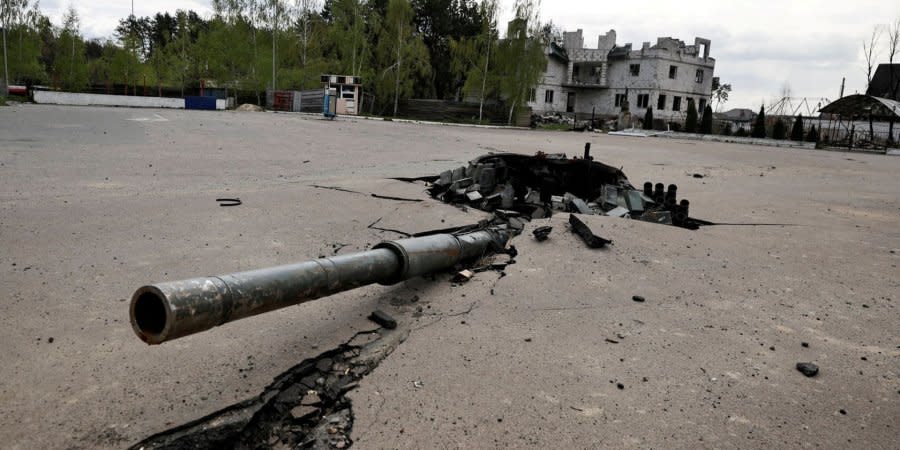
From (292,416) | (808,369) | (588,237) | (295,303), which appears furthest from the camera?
(588,237)

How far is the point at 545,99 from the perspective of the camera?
187 ft

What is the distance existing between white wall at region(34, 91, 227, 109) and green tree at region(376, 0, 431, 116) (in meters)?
13.0

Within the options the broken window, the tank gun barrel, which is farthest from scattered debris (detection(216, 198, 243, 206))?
the broken window

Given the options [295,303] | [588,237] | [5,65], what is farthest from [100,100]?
[295,303]

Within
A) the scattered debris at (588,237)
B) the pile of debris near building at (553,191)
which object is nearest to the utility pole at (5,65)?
the pile of debris near building at (553,191)

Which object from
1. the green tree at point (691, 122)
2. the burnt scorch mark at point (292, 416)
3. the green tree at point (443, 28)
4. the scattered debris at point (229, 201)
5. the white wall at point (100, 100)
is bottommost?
the burnt scorch mark at point (292, 416)

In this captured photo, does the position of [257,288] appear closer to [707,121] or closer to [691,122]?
[691,122]

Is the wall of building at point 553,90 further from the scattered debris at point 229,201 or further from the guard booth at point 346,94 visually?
the scattered debris at point 229,201

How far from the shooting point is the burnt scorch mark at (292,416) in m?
2.10

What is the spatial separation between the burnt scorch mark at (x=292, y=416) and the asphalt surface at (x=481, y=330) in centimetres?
7

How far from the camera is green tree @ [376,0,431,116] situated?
4397 cm

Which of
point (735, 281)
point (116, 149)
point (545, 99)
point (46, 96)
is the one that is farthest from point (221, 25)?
point (735, 281)

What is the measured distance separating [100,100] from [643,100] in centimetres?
4512

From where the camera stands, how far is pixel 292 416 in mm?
2295
